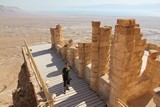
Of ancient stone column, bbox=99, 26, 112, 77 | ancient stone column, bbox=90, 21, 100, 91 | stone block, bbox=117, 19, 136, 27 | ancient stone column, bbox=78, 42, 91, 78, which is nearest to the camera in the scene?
stone block, bbox=117, 19, 136, 27

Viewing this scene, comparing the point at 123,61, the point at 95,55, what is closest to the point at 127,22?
the point at 123,61

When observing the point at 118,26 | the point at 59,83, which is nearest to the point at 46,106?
the point at 59,83

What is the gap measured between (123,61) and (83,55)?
469cm

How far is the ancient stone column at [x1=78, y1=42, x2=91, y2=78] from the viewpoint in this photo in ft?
38.2

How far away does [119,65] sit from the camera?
25.0 ft

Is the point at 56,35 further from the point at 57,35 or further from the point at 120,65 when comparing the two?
the point at 120,65

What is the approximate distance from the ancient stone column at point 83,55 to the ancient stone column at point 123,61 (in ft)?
12.4

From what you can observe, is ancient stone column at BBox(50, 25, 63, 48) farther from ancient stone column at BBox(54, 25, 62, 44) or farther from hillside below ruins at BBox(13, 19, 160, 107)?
hillside below ruins at BBox(13, 19, 160, 107)

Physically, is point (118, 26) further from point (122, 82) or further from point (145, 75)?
point (145, 75)

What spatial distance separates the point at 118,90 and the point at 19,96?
9.53 metres

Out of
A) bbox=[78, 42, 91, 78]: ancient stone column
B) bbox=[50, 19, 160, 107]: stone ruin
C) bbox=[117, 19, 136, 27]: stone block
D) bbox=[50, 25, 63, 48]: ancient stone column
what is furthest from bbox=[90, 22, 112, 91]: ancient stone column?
bbox=[50, 25, 63, 48]: ancient stone column

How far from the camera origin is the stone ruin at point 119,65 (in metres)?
7.35

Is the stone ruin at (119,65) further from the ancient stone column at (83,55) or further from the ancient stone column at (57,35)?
the ancient stone column at (57,35)

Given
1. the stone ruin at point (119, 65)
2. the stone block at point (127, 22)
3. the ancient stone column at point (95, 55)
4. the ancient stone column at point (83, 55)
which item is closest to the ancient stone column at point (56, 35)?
the stone ruin at point (119, 65)
